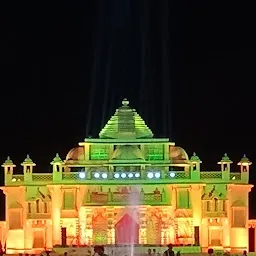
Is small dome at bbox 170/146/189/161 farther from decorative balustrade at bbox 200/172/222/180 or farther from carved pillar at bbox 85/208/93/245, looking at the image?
carved pillar at bbox 85/208/93/245

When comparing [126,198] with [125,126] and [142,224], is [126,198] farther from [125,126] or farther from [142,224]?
[125,126]

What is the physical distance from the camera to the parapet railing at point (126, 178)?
134ft

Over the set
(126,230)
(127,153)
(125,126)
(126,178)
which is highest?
(125,126)

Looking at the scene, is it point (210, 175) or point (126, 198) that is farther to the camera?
point (210, 175)

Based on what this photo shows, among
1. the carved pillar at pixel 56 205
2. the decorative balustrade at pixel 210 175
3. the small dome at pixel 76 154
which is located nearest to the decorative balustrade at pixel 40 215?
the carved pillar at pixel 56 205

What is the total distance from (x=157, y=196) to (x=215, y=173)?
236 centimetres

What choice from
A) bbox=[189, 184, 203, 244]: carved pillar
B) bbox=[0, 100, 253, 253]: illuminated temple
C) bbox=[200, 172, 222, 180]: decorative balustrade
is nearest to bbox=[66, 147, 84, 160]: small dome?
bbox=[0, 100, 253, 253]: illuminated temple

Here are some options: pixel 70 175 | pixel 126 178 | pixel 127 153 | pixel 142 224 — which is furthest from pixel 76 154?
Result: pixel 142 224

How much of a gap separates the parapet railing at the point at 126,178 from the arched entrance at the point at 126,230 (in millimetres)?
1355

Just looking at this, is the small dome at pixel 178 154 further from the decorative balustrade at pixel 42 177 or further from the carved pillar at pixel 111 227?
the decorative balustrade at pixel 42 177

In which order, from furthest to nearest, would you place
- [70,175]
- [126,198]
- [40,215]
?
[40,215] → [70,175] → [126,198]

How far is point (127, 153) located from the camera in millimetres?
41094

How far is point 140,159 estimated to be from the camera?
40875mm

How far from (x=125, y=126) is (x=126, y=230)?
148 inches
